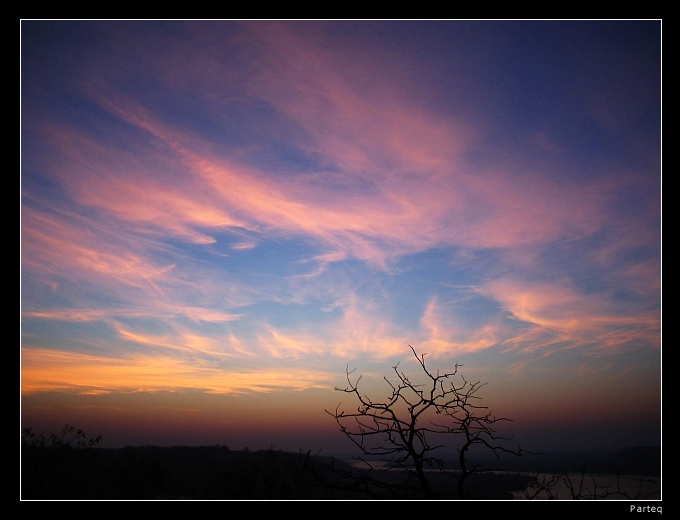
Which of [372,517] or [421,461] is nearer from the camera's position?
[372,517]

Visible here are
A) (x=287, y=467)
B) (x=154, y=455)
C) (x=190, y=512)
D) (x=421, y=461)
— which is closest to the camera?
(x=190, y=512)

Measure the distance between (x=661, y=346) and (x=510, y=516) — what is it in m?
2.33

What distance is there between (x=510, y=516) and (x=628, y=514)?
915 mm

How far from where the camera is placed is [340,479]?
10.5 feet
